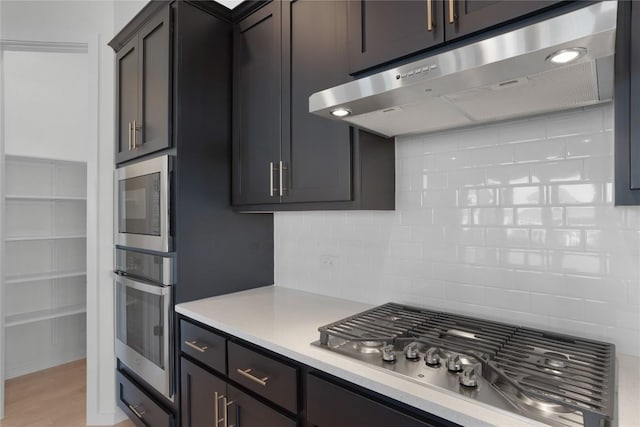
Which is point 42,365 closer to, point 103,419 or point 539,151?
point 103,419

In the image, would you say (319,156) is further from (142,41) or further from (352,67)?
(142,41)

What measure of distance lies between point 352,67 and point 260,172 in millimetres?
724

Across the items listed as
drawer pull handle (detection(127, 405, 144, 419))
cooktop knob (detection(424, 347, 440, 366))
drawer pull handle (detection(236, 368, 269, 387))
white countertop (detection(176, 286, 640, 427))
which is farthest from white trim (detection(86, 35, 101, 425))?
cooktop knob (detection(424, 347, 440, 366))

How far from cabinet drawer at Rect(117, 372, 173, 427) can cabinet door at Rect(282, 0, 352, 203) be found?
1293mm

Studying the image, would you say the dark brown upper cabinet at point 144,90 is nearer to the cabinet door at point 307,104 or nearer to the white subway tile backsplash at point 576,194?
the cabinet door at point 307,104

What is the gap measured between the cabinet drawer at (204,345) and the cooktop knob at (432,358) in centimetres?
83

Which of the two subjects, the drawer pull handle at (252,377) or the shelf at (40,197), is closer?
the drawer pull handle at (252,377)

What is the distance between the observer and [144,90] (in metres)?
2.07

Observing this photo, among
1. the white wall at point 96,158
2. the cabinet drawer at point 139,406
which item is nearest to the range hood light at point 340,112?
the cabinet drawer at point 139,406

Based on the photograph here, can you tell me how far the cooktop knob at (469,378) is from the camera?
917 mm

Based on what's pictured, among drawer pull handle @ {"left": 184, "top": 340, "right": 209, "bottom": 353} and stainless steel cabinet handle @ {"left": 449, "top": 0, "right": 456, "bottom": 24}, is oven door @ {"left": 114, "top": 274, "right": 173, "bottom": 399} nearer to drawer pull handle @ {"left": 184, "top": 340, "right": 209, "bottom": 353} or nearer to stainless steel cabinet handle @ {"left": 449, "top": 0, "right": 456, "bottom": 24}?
drawer pull handle @ {"left": 184, "top": 340, "right": 209, "bottom": 353}

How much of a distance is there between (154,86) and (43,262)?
237 cm

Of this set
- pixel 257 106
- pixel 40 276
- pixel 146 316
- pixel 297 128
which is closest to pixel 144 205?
pixel 146 316

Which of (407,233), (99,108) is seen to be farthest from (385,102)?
(99,108)
